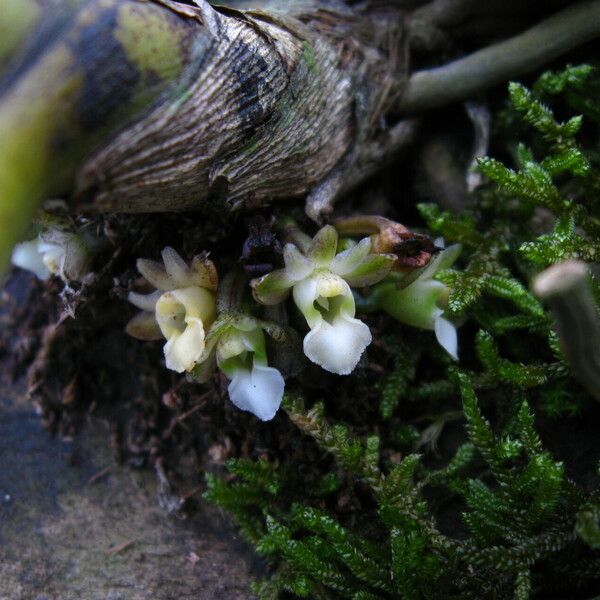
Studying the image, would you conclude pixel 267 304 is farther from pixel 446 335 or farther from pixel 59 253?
pixel 59 253

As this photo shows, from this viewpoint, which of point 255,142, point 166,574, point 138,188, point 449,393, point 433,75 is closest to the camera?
Result: point 138,188

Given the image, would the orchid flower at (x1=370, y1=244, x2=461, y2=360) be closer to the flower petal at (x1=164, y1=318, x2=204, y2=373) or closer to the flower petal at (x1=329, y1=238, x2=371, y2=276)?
the flower petal at (x1=329, y1=238, x2=371, y2=276)

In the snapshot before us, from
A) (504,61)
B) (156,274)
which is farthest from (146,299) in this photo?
(504,61)

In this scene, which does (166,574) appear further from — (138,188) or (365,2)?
(365,2)

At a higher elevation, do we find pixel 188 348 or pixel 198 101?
pixel 198 101

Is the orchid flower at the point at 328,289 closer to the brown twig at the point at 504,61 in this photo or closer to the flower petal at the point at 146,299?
the flower petal at the point at 146,299

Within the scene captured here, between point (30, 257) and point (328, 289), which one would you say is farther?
point (30, 257)

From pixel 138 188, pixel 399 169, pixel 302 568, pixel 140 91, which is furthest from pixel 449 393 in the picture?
pixel 140 91

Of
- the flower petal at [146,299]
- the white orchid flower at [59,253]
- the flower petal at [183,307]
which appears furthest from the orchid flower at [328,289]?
the white orchid flower at [59,253]
